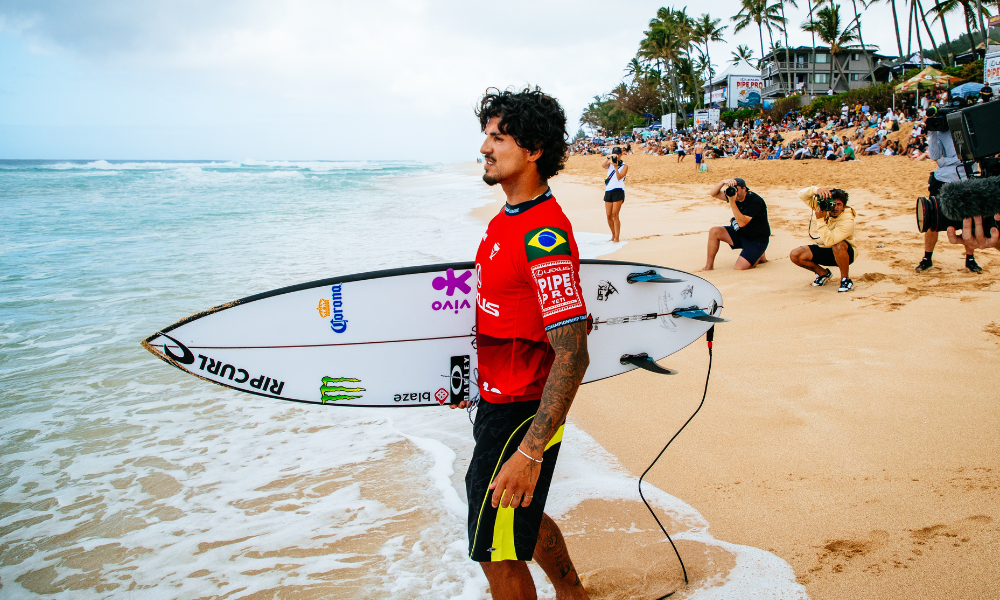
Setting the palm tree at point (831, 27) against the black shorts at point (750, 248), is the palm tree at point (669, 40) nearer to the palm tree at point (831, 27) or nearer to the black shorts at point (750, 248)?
the palm tree at point (831, 27)

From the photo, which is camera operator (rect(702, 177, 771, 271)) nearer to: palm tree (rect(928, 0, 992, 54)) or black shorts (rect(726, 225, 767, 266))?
black shorts (rect(726, 225, 767, 266))

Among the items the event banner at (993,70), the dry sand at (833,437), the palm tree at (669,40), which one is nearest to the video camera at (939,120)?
the dry sand at (833,437)

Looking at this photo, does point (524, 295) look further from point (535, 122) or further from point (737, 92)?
point (737, 92)

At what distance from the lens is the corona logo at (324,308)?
8.44ft

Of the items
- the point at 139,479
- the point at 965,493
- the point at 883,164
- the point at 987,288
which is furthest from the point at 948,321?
the point at 883,164

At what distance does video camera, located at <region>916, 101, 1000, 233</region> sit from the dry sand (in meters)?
1.11

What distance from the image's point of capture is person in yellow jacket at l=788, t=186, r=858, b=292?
5105 millimetres

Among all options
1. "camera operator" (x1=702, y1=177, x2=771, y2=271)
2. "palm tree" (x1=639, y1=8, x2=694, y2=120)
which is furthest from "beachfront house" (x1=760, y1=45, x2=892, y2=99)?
"camera operator" (x1=702, y1=177, x2=771, y2=271)

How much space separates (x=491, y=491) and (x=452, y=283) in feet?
3.81

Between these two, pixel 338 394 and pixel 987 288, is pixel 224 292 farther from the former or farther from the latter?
pixel 987 288

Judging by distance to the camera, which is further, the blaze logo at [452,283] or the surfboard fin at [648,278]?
the surfboard fin at [648,278]

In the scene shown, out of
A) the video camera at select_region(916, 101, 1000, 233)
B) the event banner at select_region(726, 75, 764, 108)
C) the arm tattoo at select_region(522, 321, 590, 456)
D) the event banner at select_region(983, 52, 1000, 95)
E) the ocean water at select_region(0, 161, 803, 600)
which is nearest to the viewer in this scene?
the arm tattoo at select_region(522, 321, 590, 456)

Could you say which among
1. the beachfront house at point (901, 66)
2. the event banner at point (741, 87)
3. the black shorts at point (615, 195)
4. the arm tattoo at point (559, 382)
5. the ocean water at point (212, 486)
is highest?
the event banner at point (741, 87)

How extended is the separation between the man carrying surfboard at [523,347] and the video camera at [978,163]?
1.56m
